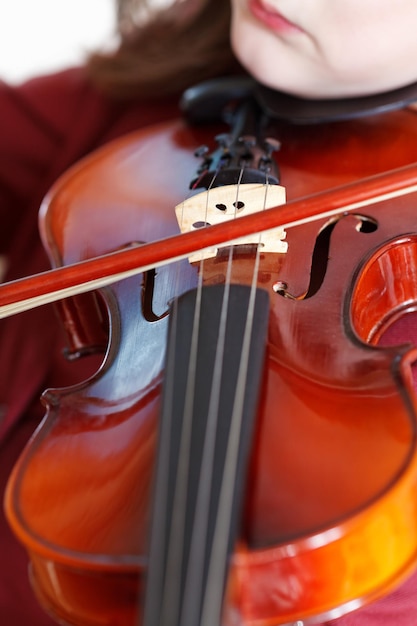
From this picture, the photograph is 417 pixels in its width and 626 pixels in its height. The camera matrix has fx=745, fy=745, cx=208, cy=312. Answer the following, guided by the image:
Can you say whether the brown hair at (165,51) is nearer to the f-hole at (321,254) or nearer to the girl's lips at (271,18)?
the girl's lips at (271,18)

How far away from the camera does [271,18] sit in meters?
0.62

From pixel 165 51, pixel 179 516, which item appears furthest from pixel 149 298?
pixel 165 51

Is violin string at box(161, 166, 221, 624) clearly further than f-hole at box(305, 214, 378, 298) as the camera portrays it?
No

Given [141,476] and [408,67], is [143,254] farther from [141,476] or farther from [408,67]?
[408,67]

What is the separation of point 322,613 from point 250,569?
0.14ft

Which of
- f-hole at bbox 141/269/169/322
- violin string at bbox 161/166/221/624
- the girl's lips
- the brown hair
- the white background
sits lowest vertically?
violin string at bbox 161/166/221/624

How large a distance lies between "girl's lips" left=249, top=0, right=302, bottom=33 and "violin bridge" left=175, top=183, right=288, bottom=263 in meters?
0.15

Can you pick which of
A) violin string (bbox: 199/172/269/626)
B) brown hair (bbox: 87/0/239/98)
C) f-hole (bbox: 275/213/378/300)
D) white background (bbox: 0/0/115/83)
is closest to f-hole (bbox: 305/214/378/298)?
f-hole (bbox: 275/213/378/300)

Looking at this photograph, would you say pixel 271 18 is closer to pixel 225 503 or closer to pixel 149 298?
pixel 149 298

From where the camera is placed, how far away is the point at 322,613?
1.01 feet

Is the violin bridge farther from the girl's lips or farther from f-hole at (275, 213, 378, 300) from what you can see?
the girl's lips

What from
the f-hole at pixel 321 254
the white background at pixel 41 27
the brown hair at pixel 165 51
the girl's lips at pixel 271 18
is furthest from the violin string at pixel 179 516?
the white background at pixel 41 27

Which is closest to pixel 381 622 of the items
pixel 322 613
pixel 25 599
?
pixel 322 613

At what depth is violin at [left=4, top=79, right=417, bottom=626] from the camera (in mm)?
299
